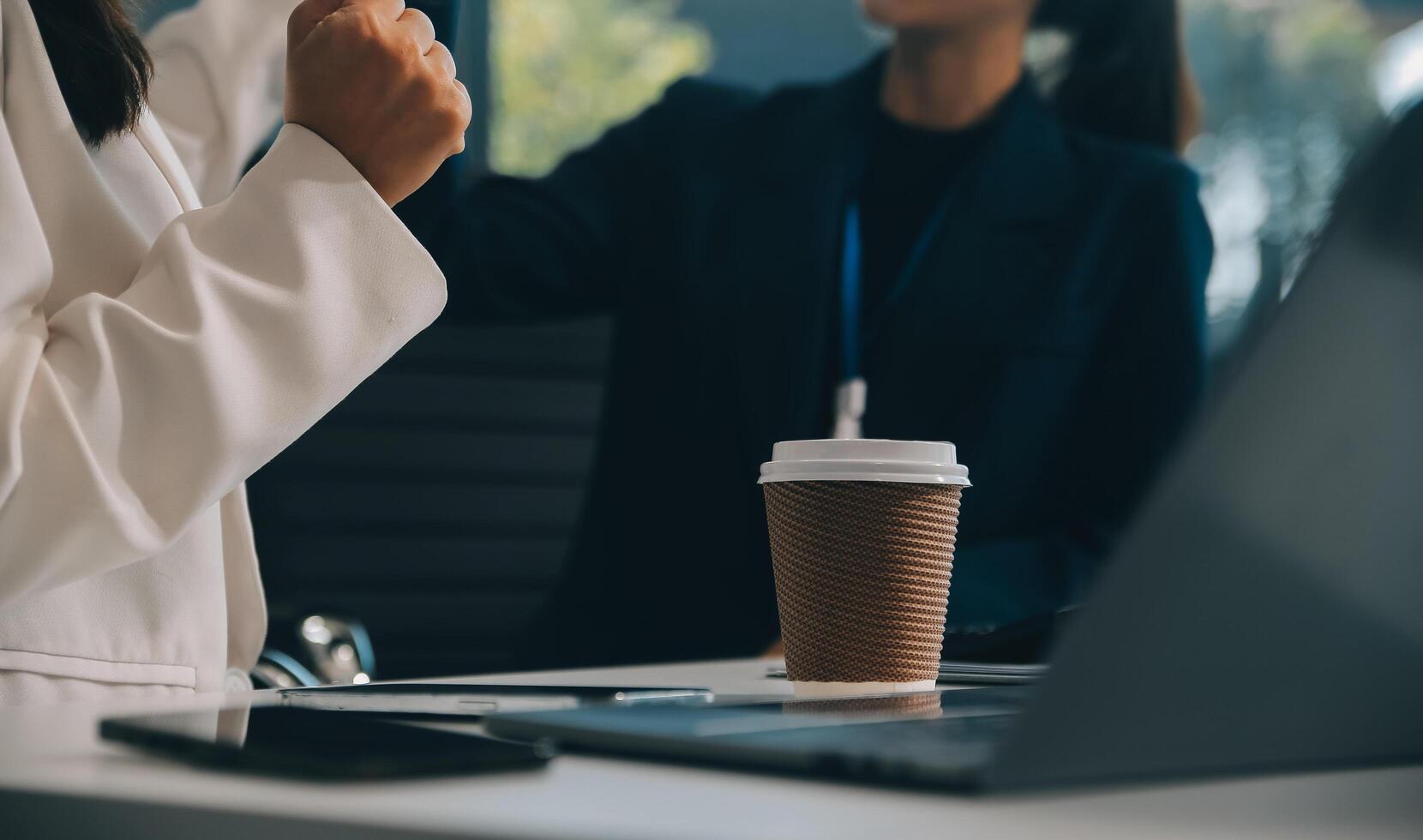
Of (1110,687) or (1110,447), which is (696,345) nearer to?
(1110,447)

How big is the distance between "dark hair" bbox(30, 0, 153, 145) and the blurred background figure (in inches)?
20.4

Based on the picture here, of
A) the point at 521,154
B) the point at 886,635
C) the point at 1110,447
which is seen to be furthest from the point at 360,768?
the point at 521,154

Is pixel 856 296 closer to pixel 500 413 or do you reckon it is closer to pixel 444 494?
pixel 500 413

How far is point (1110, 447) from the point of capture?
183cm

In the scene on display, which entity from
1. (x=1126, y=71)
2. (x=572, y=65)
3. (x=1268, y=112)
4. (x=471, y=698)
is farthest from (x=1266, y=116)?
(x=471, y=698)

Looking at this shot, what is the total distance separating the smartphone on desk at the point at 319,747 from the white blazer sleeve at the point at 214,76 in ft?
2.48

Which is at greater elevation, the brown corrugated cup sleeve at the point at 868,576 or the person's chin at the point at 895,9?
the person's chin at the point at 895,9

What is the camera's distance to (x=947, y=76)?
211 cm

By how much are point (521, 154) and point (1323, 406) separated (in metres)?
2.14

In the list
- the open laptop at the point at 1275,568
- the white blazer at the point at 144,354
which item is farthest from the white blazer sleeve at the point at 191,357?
the open laptop at the point at 1275,568

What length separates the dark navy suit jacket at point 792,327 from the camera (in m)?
1.83

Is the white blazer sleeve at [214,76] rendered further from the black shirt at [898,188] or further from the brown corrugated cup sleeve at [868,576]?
the black shirt at [898,188]

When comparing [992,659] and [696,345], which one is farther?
[696,345]

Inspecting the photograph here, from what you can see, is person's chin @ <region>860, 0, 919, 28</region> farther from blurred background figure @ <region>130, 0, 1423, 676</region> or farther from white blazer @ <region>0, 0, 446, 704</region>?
white blazer @ <region>0, 0, 446, 704</region>
